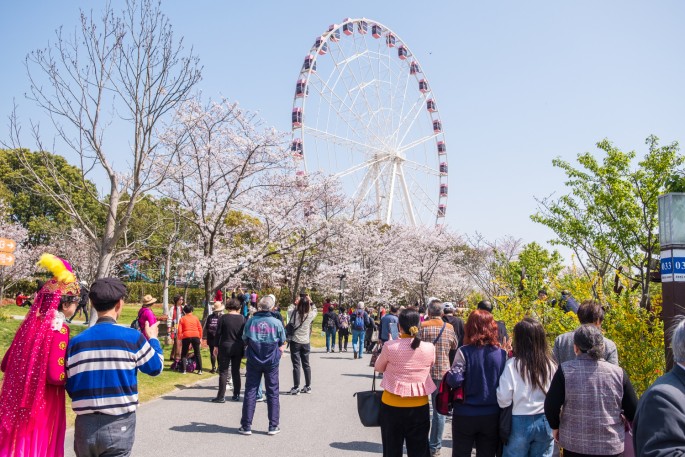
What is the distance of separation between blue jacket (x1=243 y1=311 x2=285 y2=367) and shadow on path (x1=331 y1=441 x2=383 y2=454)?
1374 millimetres

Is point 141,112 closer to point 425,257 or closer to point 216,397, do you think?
point 216,397

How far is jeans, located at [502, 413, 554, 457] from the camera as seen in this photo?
4031 mm

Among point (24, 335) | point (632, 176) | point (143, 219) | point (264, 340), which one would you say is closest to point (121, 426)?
point (24, 335)

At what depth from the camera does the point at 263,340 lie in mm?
7312

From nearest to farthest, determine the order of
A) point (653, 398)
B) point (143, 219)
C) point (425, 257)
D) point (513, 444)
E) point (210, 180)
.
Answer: point (653, 398) → point (513, 444) → point (210, 180) → point (143, 219) → point (425, 257)

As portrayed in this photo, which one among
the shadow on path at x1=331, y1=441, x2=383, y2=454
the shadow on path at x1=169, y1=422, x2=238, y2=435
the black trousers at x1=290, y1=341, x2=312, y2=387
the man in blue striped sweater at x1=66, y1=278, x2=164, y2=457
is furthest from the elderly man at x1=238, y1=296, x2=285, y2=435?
the man in blue striped sweater at x1=66, y1=278, x2=164, y2=457

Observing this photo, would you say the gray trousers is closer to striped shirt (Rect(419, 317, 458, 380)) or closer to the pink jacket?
the pink jacket

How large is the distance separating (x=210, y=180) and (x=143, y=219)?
70.2 ft

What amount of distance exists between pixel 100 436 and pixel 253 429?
3934mm

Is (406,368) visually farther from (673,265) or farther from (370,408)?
(673,265)

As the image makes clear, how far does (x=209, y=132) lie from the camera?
15266mm

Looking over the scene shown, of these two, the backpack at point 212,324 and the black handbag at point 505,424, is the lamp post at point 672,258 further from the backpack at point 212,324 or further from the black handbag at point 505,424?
the backpack at point 212,324

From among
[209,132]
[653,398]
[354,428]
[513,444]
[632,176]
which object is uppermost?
[209,132]

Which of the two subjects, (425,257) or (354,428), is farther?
(425,257)
